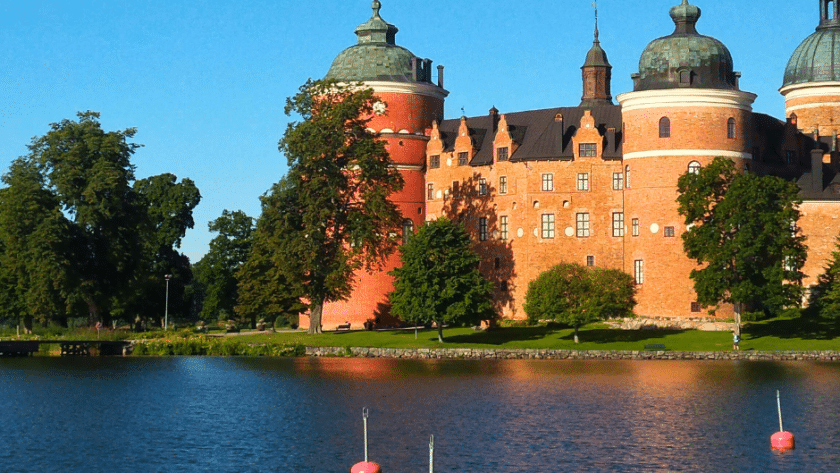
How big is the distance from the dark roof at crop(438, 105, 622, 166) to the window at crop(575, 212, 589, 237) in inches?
157

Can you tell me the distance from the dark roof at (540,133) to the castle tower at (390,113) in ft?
8.01

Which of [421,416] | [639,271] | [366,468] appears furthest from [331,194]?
[366,468]

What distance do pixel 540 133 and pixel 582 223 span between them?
764cm

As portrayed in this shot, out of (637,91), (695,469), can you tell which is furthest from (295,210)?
(695,469)

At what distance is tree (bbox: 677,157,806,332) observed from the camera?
80250mm

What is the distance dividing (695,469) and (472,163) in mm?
62521

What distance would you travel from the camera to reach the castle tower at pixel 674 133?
3526 inches

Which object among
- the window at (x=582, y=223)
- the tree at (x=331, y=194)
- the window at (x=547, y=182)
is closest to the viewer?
the tree at (x=331, y=194)

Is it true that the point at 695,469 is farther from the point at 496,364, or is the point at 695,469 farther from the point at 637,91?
the point at 637,91

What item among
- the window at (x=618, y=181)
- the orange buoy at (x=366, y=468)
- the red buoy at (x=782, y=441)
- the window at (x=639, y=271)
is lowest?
the orange buoy at (x=366, y=468)

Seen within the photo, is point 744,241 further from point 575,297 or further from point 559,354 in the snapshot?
point 559,354

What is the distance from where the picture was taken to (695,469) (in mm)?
40000

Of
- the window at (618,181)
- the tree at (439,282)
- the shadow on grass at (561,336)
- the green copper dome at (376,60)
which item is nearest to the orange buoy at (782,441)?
the shadow on grass at (561,336)

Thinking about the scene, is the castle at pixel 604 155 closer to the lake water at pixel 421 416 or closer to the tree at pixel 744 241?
the tree at pixel 744 241
